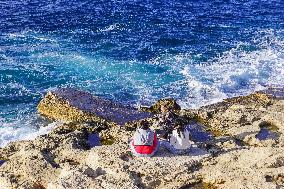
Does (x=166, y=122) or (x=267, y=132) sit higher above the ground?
(x=166, y=122)

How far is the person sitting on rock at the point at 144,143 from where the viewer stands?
1689cm

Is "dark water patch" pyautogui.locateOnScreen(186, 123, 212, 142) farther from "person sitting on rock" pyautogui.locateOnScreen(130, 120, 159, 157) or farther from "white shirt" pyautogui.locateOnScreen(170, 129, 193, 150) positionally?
"person sitting on rock" pyautogui.locateOnScreen(130, 120, 159, 157)

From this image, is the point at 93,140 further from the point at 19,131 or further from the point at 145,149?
the point at 19,131

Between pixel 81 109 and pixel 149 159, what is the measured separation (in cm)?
742

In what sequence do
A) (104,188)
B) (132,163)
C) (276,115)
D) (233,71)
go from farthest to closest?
(233,71), (276,115), (132,163), (104,188)

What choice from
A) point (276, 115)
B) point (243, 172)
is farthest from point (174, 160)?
point (276, 115)

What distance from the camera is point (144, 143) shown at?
1681cm

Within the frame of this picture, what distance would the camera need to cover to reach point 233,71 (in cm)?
Answer: 3212

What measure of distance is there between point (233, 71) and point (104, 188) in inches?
750

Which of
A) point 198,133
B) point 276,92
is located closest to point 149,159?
point 198,133

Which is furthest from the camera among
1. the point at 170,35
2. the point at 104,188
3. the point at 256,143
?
the point at 170,35

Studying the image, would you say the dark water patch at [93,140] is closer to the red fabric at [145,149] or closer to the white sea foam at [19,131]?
the red fabric at [145,149]

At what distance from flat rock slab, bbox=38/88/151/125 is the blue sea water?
825 millimetres

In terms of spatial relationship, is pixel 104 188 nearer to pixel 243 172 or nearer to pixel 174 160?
pixel 174 160
